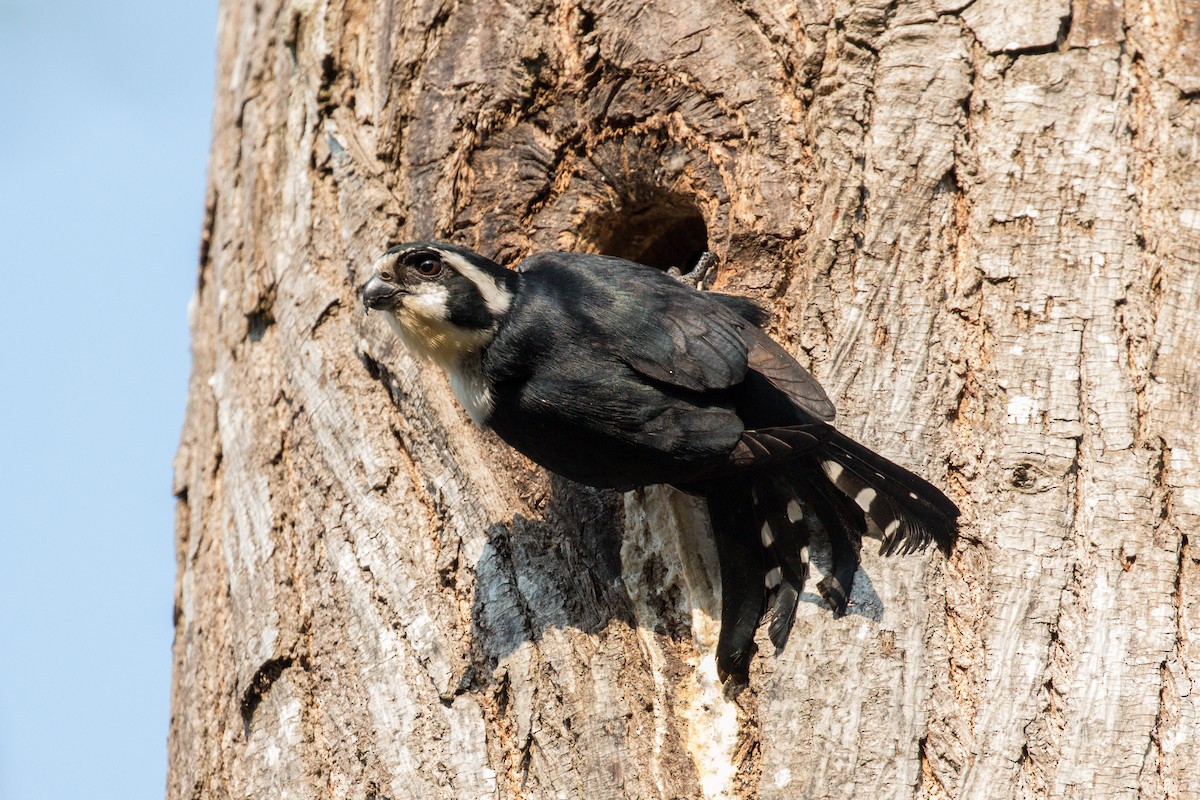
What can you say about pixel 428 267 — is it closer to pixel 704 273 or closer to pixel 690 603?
pixel 704 273

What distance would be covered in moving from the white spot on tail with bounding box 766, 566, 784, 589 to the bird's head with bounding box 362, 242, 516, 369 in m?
0.95

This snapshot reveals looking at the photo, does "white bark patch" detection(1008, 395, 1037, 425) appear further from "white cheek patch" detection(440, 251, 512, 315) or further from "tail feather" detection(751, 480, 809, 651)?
"white cheek patch" detection(440, 251, 512, 315)

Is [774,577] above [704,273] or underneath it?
underneath

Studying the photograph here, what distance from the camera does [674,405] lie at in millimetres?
3031

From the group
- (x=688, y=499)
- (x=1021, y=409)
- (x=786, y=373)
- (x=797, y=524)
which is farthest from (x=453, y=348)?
(x=1021, y=409)

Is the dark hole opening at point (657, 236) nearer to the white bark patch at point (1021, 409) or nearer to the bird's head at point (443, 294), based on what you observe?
the bird's head at point (443, 294)

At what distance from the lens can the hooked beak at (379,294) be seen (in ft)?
10.6

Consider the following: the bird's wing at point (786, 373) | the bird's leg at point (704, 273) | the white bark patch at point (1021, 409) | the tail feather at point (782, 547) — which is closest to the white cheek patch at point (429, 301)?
the bird's leg at point (704, 273)

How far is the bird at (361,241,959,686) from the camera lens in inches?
111

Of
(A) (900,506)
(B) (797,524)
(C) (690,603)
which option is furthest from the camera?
(B) (797,524)

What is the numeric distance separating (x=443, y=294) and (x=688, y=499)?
0.83 metres

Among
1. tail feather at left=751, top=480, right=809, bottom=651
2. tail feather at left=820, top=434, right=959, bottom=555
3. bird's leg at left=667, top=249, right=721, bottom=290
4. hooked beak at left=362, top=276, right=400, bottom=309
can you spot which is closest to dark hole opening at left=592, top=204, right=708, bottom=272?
bird's leg at left=667, top=249, right=721, bottom=290

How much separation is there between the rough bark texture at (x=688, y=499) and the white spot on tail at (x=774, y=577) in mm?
120

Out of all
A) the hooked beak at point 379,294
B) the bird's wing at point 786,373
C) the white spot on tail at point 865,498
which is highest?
the hooked beak at point 379,294
